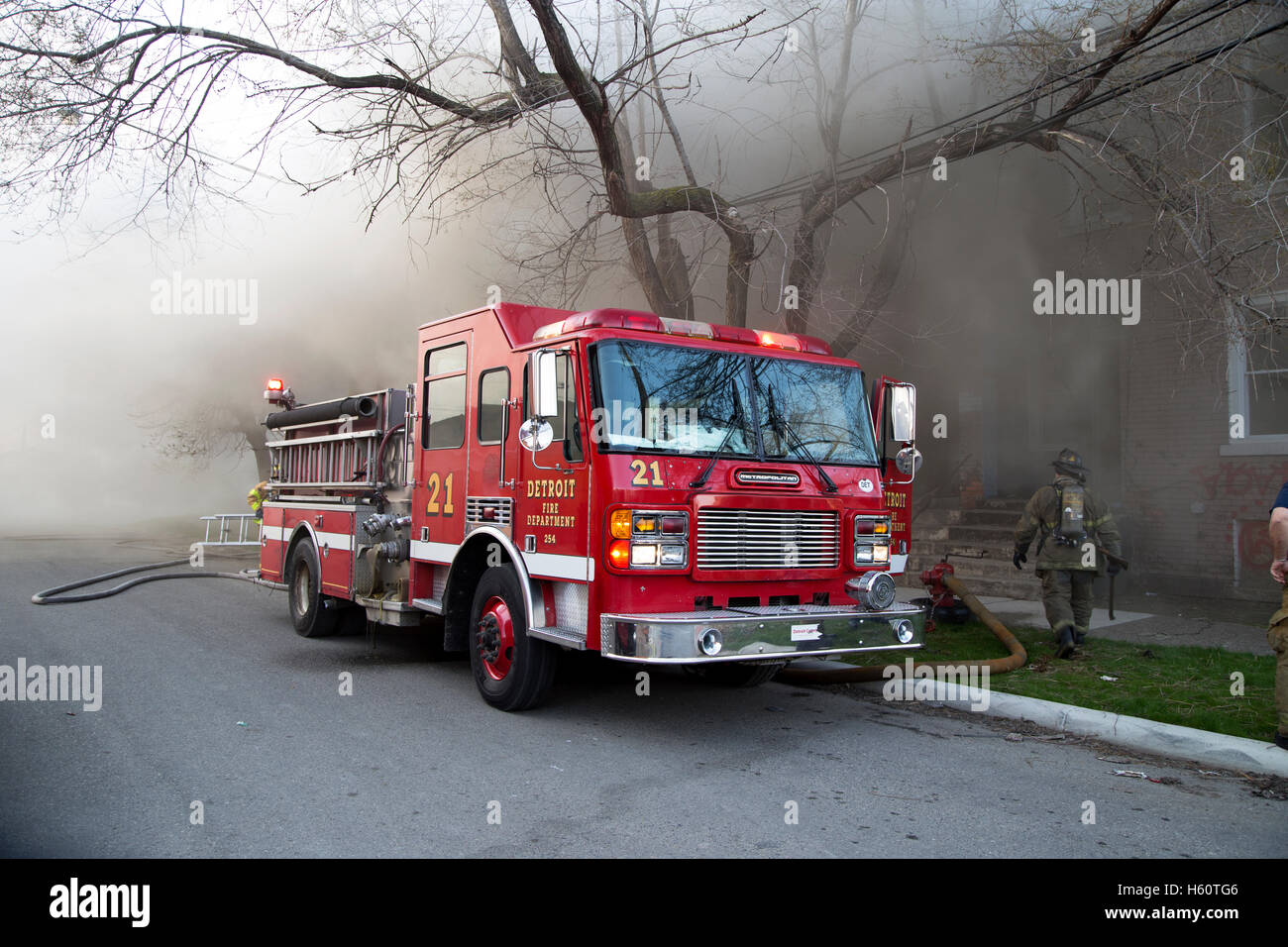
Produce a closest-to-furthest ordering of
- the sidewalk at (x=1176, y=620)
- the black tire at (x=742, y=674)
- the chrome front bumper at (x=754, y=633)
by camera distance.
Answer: the chrome front bumper at (x=754, y=633) → the black tire at (x=742, y=674) → the sidewalk at (x=1176, y=620)

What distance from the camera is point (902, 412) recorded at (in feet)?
20.6

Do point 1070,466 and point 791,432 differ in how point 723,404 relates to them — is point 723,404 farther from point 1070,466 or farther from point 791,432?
point 1070,466

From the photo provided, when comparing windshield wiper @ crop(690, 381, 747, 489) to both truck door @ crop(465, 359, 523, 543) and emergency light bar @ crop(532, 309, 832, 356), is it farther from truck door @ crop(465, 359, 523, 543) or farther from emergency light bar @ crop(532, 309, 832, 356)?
truck door @ crop(465, 359, 523, 543)

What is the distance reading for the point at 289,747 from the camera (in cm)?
494

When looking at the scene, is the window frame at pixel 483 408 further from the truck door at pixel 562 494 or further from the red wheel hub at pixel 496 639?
the red wheel hub at pixel 496 639

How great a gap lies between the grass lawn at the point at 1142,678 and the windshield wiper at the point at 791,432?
194cm

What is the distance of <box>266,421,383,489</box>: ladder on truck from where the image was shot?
25.3ft

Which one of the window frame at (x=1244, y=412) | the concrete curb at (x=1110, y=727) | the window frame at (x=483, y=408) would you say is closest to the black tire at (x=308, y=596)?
the window frame at (x=483, y=408)

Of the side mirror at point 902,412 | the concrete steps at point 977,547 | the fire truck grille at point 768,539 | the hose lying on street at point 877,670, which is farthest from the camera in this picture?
the concrete steps at point 977,547

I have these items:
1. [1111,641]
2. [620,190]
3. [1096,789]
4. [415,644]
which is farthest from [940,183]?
[1096,789]

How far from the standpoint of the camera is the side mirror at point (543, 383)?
16.7 ft

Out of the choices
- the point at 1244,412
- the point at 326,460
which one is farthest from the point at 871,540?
the point at 1244,412
